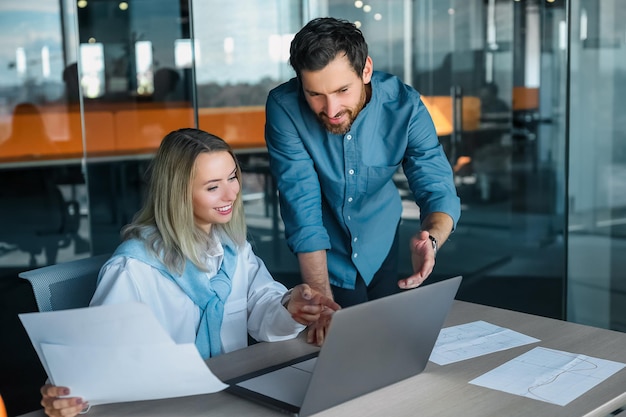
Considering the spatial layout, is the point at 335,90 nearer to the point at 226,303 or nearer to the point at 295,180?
the point at 295,180

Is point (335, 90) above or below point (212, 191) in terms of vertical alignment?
above

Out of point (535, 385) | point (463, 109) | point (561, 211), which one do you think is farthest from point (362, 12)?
point (535, 385)

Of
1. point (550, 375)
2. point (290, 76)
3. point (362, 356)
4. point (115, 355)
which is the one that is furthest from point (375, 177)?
point (290, 76)

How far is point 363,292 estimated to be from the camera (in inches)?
108

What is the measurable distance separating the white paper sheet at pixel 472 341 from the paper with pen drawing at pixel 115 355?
0.64 meters

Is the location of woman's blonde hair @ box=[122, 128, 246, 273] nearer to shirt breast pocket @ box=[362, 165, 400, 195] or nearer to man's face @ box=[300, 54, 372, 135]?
man's face @ box=[300, 54, 372, 135]

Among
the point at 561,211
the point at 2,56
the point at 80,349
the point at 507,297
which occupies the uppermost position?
the point at 2,56

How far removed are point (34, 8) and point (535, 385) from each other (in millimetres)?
4322

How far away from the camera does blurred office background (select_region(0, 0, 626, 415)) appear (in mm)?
4645

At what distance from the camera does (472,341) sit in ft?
6.86

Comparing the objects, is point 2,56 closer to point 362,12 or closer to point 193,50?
point 193,50

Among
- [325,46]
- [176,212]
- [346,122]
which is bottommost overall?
[176,212]

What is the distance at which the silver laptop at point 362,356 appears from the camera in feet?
5.02

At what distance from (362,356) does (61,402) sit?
0.57 m
